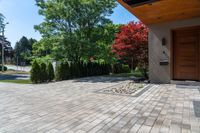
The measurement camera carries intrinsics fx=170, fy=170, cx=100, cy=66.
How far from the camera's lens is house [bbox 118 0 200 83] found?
270 inches

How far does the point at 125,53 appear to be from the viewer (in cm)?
942

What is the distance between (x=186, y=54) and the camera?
24.1 feet

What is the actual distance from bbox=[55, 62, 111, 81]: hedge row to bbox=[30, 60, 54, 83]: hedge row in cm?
73

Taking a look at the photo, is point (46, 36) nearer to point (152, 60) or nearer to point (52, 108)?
point (152, 60)

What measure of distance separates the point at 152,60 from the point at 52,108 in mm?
5527

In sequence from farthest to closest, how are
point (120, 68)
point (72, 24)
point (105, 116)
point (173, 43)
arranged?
point (120, 68) < point (72, 24) < point (173, 43) < point (105, 116)

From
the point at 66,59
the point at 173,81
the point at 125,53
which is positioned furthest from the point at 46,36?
the point at 173,81

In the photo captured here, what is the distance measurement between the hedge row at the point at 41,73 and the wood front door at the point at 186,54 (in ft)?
23.6

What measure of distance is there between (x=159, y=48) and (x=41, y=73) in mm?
6709

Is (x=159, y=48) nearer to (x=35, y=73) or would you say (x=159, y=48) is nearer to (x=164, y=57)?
(x=164, y=57)

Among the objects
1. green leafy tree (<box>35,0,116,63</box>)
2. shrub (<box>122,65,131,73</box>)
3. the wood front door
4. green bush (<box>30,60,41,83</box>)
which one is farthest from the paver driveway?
shrub (<box>122,65,131,73</box>)

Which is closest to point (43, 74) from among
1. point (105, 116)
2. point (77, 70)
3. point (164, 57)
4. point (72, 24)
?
point (77, 70)

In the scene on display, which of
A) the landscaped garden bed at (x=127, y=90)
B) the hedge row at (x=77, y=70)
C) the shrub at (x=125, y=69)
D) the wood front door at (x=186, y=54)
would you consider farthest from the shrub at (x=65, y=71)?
the shrub at (x=125, y=69)

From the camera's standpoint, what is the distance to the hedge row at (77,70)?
11.4m
